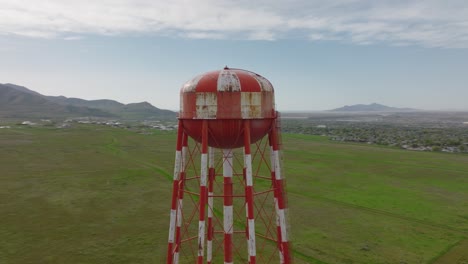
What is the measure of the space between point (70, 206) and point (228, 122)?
29.8 m

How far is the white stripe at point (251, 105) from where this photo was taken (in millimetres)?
18828

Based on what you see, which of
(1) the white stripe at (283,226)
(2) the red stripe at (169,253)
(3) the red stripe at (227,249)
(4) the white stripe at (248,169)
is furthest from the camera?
(3) the red stripe at (227,249)

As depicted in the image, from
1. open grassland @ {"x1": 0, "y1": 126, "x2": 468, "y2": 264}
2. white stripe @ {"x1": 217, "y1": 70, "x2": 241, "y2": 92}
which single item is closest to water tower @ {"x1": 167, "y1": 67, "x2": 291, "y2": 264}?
white stripe @ {"x1": 217, "y1": 70, "x2": 241, "y2": 92}

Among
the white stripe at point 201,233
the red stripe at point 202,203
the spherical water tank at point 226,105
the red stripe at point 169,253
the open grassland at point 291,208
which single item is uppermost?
the spherical water tank at point 226,105

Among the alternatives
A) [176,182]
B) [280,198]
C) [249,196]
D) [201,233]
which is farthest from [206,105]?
[201,233]

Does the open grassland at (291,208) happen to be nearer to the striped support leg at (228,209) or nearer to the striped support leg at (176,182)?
the striped support leg at (176,182)

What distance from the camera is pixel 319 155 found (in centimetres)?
8144

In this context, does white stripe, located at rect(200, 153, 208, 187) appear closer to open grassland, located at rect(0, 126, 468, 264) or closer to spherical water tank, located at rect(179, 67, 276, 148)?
spherical water tank, located at rect(179, 67, 276, 148)

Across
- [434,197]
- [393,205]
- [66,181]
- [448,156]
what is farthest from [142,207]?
[448,156]

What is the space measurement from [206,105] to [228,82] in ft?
5.46

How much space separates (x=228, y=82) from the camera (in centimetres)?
1897

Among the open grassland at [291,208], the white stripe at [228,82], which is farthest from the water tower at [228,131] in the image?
the open grassland at [291,208]

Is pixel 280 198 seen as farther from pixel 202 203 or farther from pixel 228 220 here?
pixel 202 203

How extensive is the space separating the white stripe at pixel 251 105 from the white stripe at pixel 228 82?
21.3 inches
